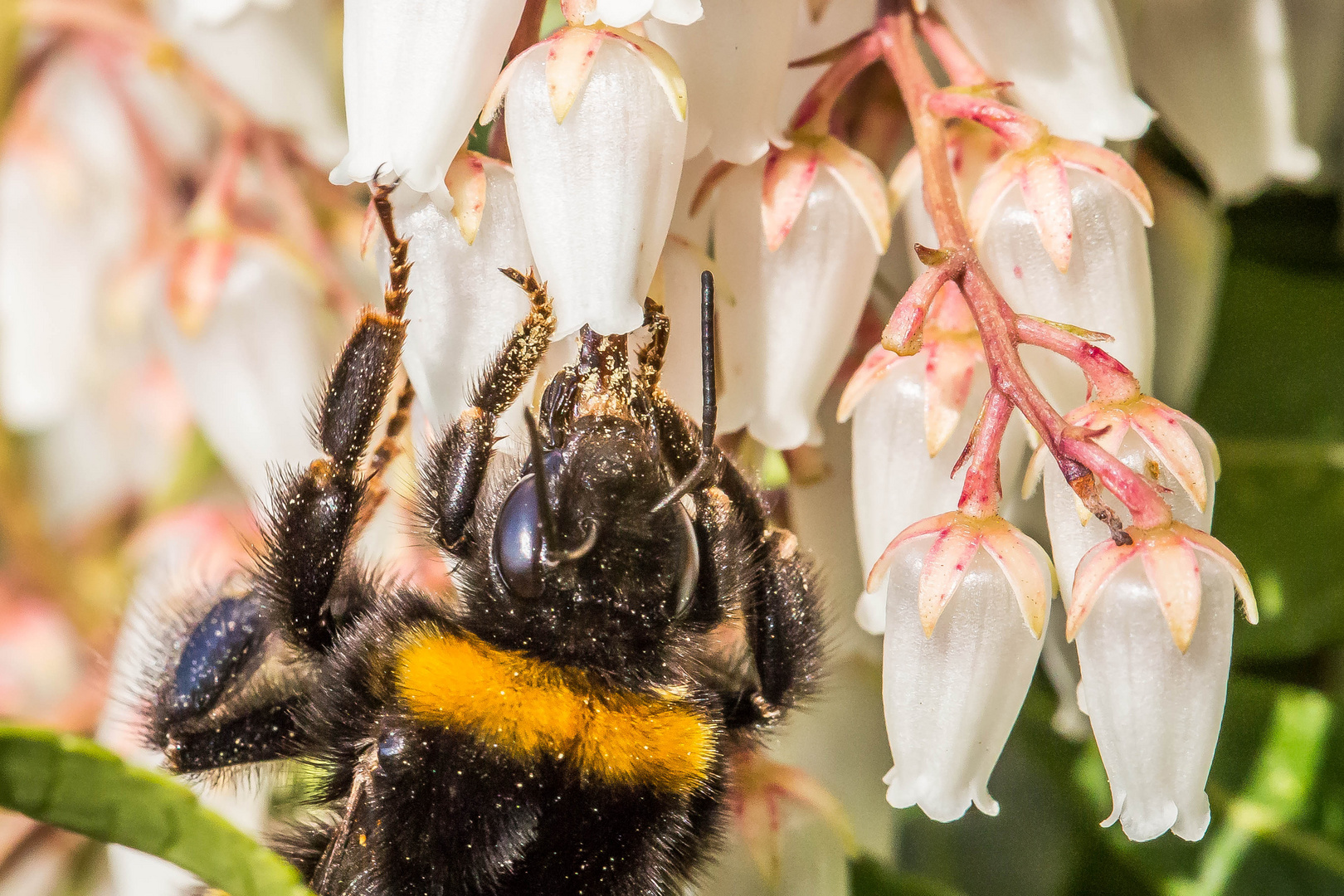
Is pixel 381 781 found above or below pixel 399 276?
below

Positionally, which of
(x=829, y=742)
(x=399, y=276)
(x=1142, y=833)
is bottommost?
(x=829, y=742)

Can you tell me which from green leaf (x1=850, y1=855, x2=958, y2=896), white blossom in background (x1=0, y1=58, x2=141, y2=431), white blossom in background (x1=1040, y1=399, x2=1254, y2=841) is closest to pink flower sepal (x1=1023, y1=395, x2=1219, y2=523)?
white blossom in background (x1=1040, y1=399, x2=1254, y2=841)

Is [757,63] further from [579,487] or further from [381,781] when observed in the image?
[381,781]

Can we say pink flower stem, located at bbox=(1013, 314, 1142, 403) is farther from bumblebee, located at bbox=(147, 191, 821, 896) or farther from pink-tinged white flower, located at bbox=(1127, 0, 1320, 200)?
pink-tinged white flower, located at bbox=(1127, 0, 1320, 200)

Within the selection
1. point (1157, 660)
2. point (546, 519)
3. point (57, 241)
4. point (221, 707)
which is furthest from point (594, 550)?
point (57, 241)

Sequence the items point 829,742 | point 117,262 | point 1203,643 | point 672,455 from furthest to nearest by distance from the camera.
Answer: point 117,262
point 829,742
point 672,455
point 1203,643

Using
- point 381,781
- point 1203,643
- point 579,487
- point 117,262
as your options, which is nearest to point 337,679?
point 381,781
